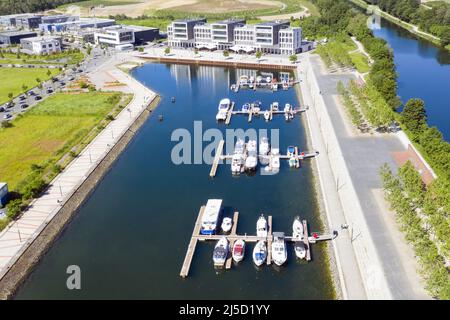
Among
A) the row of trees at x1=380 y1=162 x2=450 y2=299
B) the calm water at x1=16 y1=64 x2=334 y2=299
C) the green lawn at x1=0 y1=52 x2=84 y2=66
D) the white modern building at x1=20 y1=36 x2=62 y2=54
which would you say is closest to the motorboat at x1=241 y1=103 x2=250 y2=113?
the calm water at x1=16 y1=64 x2=334 y2=299

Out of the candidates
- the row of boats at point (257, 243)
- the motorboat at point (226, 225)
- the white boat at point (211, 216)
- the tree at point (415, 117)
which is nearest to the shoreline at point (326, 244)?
the row of boats at point (257, 243)

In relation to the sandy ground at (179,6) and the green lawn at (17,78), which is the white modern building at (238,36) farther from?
the sandy ground at (179,6)

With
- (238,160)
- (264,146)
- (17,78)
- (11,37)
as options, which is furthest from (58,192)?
(11,37)

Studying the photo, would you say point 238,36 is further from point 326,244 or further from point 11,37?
point 326,244

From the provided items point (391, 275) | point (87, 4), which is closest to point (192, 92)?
point (391, 275)
